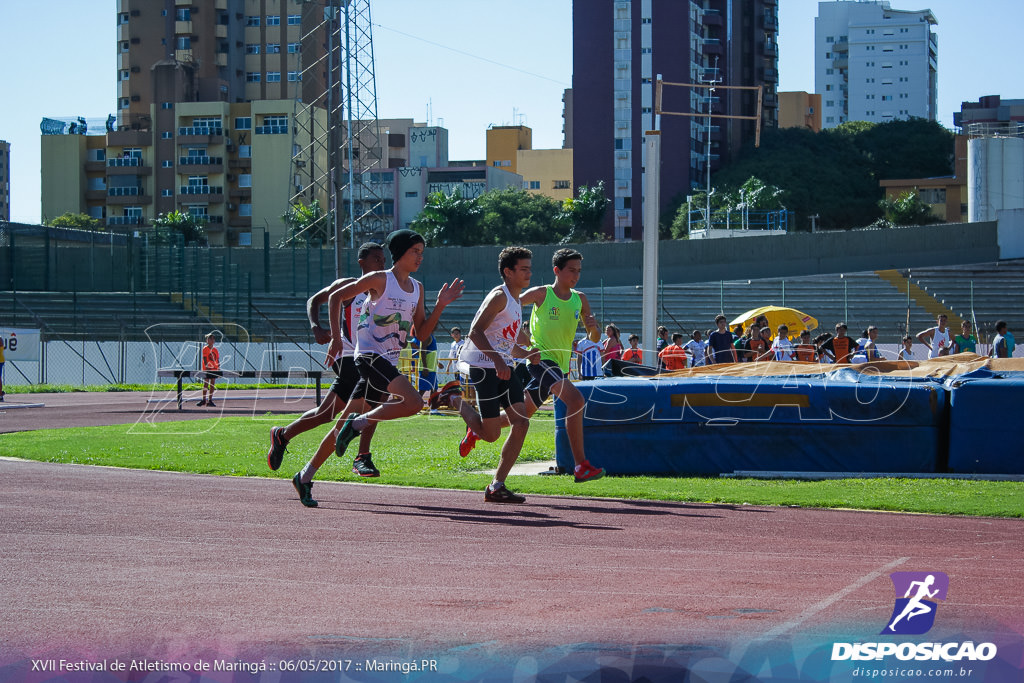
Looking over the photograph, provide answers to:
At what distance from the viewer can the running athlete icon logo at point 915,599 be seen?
4.61 metres

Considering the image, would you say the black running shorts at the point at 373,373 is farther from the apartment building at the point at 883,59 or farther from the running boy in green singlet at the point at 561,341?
the apartment building at the point at 883,59

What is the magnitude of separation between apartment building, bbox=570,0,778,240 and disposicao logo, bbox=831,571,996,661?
8866 cm

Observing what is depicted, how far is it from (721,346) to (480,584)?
54.5ft

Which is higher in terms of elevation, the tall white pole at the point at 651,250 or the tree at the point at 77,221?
the tree at the point at 77,221

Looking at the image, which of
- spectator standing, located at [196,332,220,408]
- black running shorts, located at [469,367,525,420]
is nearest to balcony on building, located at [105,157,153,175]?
spectator standing, located at [196,332,220,408]

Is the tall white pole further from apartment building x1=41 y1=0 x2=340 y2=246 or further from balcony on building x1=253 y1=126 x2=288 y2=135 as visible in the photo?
balcony on building x1=253 y1=126 x2=288 y2=135

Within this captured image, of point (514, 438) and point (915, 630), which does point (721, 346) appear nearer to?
point (514, 438)

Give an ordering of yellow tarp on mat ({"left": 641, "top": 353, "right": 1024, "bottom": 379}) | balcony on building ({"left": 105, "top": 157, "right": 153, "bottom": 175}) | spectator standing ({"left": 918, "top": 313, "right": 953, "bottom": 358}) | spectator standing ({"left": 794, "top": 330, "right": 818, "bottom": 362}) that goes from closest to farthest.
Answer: yellow tarp on mat ({"left": 641, "top": 353, "right": 1024, "bottom": 379}) < spectator standing ({"left": 794, "top": 330, "right": 818, "bottom": 362}) < spectator standing ({"left": 918, "top": 313, "right": 953, "bottom": 358}) < balcony on building ({"left": 105, "top": 157, "right": 153, "bottom": 175})

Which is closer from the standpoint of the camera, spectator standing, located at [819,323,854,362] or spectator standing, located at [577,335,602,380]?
spectator standing, located at [577,335,602,380]

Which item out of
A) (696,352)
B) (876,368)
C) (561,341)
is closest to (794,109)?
(696,352)

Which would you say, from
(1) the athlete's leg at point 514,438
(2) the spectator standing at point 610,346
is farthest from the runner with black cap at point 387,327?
(2) the spectator standing at point 610,346

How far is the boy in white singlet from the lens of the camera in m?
8.49

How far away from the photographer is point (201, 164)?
93.4m

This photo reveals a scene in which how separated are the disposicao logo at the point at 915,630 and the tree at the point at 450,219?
80.4 meters
